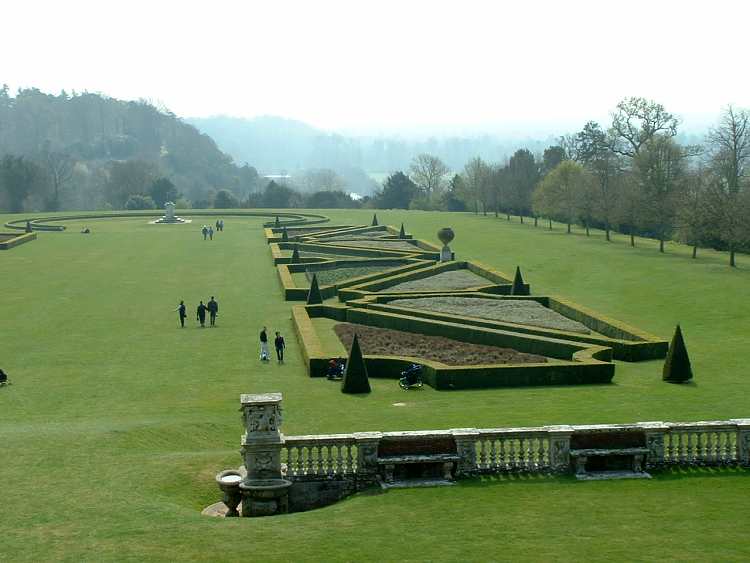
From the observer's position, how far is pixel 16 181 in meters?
133

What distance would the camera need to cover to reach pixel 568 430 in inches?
693

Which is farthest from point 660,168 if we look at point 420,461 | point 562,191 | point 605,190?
point 420,461

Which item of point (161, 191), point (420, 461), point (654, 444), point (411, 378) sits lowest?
point (411, 378)

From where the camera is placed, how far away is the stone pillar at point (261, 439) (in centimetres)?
1720

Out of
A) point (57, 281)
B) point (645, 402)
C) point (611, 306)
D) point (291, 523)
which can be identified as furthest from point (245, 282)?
point (291, 523)

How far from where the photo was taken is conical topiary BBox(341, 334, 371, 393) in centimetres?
2869

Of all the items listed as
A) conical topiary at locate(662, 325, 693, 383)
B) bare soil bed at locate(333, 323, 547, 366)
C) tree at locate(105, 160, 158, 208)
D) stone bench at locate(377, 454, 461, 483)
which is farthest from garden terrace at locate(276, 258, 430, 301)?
tree at locate(105, 160, 158, 208)

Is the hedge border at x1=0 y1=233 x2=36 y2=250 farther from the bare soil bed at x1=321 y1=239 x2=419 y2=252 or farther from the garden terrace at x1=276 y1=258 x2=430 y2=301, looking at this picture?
the garden terrace at x1=276 y1=258 x2=430 y2=301

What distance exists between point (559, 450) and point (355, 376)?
1173 centimetres

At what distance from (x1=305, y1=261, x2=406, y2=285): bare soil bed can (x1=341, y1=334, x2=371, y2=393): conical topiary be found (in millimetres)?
23050

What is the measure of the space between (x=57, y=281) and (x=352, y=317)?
22.5 metres

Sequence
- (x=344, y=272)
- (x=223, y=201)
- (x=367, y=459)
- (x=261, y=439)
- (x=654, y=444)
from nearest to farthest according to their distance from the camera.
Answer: (x=261, y=439), (x=367, y=459), (x=654, y=444), (x=344, y=272), (x=223, y=201)

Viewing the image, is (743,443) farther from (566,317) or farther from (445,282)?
(445,282)

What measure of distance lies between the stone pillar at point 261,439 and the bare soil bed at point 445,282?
2961 centimetres
